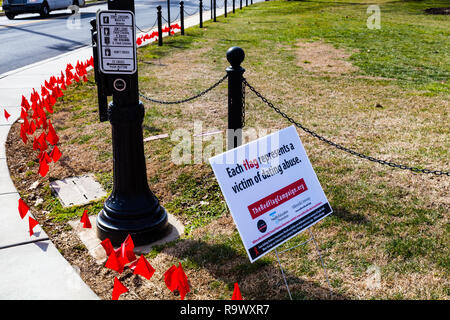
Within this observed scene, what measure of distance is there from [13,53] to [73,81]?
4.77 m

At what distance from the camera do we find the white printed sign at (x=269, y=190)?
306cm

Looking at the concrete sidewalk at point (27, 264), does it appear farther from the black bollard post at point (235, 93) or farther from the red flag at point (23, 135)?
the black bollard post at point (235, 93)

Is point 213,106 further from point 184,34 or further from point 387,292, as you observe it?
point 184,34

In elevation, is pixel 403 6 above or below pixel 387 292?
above

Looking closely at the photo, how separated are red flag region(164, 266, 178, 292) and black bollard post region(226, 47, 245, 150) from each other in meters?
1.55

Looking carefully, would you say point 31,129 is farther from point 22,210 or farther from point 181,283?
point 181,283

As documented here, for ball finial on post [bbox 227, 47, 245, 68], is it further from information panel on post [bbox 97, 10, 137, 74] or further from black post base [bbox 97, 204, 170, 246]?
black post base [bbox 97, 204, 170, 246]

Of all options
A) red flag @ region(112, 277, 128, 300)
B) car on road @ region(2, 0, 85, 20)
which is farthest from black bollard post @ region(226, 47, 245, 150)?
car on road @ region(2, 0, 85, 20)

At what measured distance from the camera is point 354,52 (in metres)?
12.7

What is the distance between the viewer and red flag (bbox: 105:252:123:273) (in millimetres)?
3305

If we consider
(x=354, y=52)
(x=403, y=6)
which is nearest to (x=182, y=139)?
(x=354, y=52)

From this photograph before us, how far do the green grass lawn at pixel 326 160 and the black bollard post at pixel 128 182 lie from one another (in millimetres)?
219

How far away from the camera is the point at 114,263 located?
130 inches

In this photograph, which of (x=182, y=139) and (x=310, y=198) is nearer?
(x=310, y=198)
